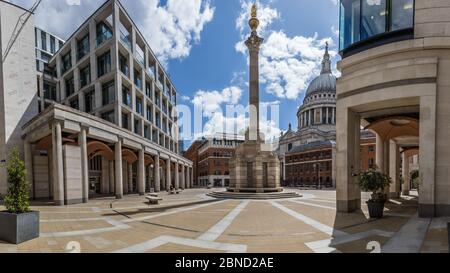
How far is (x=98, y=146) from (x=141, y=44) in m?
22.8

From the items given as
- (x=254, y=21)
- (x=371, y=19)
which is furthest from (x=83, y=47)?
(x=371, y=19)

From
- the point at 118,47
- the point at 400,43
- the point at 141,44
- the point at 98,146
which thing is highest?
the point at 141,44

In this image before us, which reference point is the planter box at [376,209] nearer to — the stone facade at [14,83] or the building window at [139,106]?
the stone facade at [14,83]

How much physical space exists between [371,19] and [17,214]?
1995 centimetres

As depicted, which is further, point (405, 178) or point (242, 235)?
point (405, 178)

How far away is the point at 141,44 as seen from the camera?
40.8 meters

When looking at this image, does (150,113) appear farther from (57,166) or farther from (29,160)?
(57,166)

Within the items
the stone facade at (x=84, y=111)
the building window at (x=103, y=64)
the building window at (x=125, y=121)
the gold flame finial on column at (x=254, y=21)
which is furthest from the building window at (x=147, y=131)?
the gold flame finial on column at (x=254, y=21)

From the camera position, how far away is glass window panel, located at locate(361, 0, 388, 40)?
44.3 ft

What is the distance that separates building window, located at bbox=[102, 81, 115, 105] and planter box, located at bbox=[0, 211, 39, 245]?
26074mm

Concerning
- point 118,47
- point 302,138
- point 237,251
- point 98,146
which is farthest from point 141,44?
point 302,138

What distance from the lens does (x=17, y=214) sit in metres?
8.30

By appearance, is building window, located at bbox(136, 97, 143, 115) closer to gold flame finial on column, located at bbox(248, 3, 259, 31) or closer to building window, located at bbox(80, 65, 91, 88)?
building window, located at bbox(80, 65, 91, 88)
